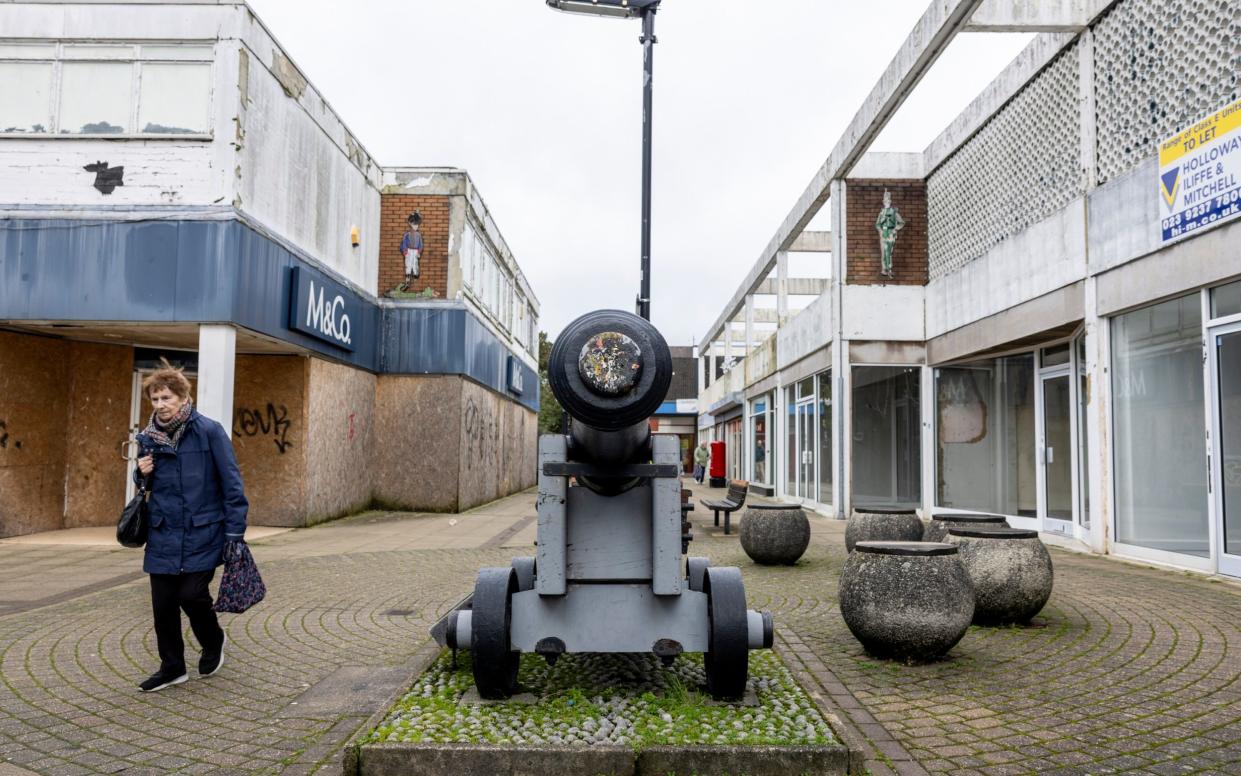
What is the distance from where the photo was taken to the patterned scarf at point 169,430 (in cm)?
455

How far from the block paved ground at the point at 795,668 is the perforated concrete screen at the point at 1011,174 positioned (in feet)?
18.7

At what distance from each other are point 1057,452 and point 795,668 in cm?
909

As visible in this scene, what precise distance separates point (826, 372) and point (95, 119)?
13263 mm

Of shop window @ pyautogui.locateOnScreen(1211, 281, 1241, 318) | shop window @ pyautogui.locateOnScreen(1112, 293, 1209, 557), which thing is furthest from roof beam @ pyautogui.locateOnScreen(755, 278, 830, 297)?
shop window @ pyautogui.locateOnScreen(1211, 281, 1241, 318)

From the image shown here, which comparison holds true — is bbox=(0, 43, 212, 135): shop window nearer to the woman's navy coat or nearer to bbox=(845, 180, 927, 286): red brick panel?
the woman's navy coat

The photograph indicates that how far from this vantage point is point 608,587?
4.19 metres

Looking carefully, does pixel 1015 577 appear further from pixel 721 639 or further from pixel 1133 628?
pixel 721 639

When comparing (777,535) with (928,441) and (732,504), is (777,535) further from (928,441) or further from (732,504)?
(928,441)

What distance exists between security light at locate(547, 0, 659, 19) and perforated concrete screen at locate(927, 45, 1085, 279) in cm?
603

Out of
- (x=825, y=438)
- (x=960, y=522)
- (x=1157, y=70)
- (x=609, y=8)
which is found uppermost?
(x=609, y=8)

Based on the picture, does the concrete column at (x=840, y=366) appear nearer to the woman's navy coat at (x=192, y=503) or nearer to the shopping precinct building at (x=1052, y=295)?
the shopping precinct building at (x=1052, y=295)

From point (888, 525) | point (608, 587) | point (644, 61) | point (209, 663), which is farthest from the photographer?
point (644, 61)

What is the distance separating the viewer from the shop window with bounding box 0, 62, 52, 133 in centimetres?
1115

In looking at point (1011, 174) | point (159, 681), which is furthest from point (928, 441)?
point (159, 681)
